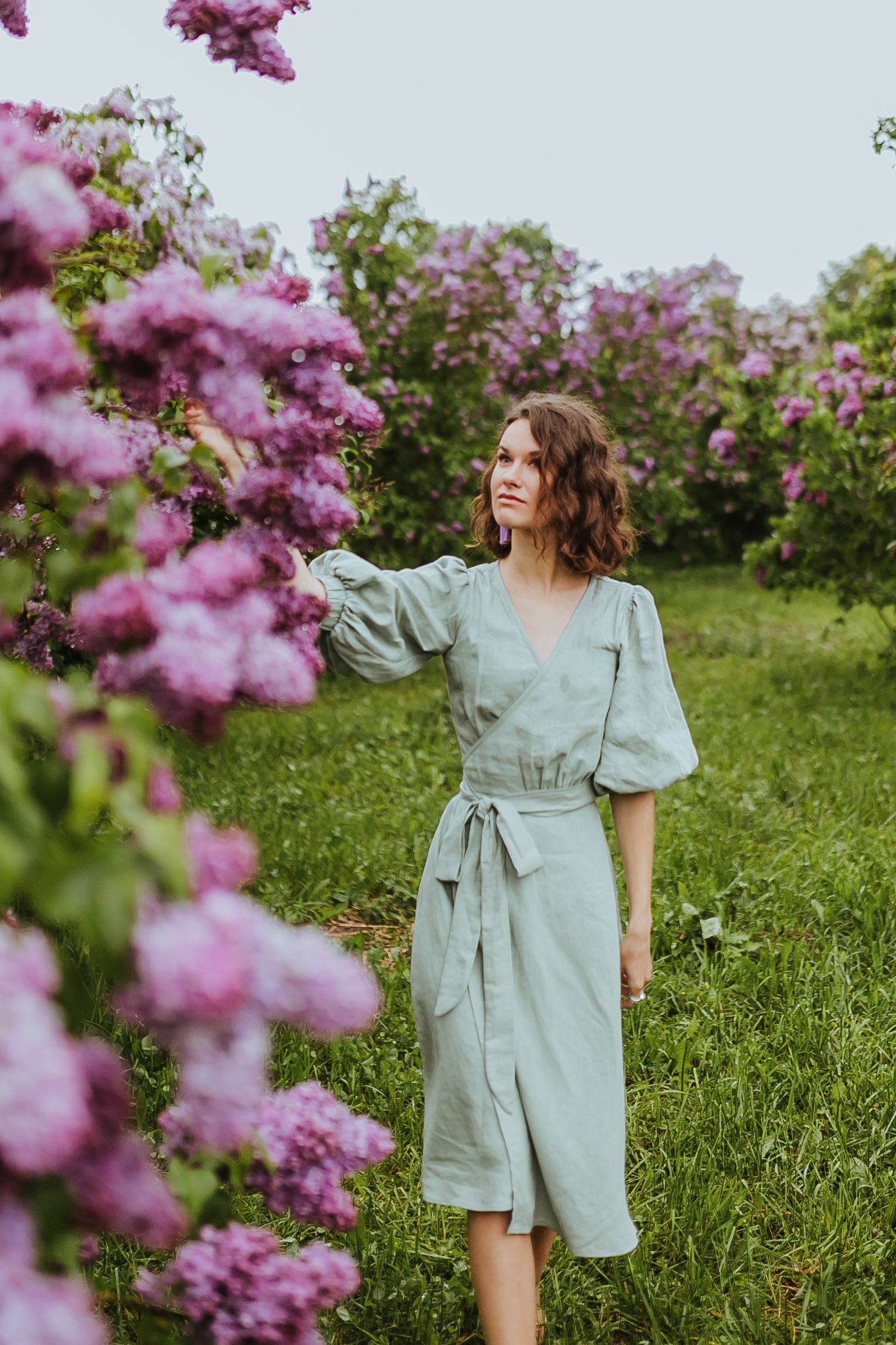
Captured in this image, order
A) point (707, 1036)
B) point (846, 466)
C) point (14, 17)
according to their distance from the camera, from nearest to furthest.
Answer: point (14, 17), point (707, 1036), point (846, 466)

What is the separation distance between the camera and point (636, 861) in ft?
7.60

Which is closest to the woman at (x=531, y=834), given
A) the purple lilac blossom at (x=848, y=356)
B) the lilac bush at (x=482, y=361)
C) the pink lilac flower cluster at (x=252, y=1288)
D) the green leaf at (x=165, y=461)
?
the green leaf at (x=165, y=461)

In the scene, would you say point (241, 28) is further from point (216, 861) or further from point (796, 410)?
point (796, 410)

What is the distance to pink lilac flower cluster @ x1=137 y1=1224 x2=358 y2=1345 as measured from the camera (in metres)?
1.08

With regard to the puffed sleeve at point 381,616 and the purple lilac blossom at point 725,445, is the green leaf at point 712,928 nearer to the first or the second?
the puffed sleeve at point 381,616

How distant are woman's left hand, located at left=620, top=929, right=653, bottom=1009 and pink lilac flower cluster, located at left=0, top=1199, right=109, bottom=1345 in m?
1.73

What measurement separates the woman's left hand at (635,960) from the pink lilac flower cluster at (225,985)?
164cm

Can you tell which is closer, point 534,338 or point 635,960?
point 635,960

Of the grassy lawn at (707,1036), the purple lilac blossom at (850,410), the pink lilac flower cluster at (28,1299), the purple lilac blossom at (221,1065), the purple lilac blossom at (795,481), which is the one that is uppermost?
the purple lilac blossom at (850,410)

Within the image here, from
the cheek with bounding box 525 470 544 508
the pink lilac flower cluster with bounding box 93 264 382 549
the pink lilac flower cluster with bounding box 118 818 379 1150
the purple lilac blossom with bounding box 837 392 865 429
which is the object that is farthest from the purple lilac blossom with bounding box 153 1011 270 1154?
the purple lilac blossom with bounding box 837 392 865 429

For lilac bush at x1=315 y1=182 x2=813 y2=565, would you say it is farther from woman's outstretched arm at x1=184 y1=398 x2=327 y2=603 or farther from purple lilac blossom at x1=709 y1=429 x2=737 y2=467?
woman's outstretched arm at x1=184 y1=398 x2=327 y2=603

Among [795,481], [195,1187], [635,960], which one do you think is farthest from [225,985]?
[795,481]

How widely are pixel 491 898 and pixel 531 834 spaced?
14 cm

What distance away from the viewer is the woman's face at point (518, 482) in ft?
7.14
